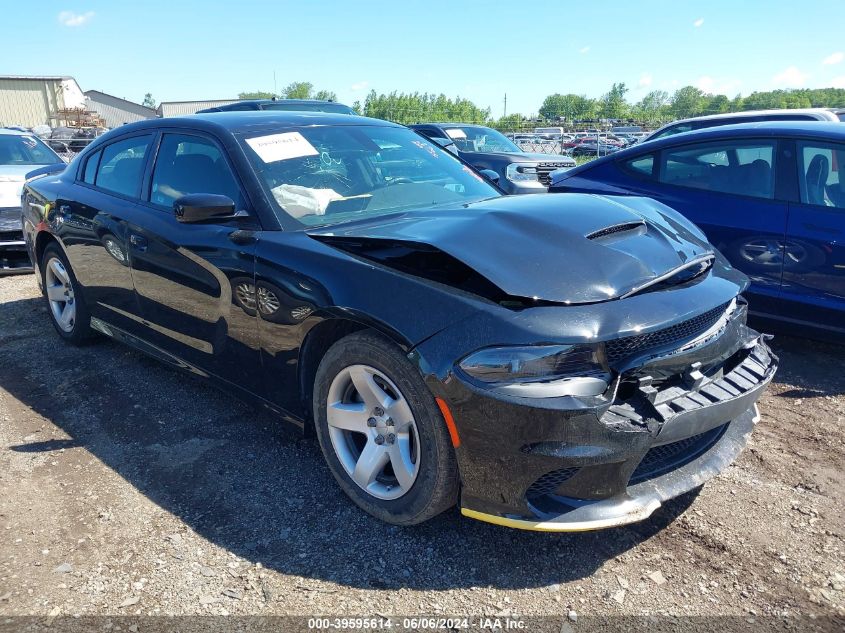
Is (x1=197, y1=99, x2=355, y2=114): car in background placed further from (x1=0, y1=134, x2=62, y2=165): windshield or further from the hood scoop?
the hood scoop

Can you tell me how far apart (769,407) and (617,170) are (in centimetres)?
234

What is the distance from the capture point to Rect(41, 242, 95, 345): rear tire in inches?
179

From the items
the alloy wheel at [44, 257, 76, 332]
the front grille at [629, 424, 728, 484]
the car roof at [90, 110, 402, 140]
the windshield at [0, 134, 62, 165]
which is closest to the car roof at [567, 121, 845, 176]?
the car roof at [90, 110, 402, 140]

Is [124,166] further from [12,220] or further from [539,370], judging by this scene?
[12,220]

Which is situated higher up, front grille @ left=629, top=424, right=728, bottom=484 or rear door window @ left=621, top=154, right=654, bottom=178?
rear door window @ left=621, top=154, right=654, bottom=178

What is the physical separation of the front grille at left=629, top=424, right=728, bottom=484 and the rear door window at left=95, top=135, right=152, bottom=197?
3110mm

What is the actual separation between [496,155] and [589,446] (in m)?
9.61

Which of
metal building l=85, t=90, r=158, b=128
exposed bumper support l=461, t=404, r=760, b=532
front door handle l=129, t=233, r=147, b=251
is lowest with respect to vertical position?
exposed bumper support l=461, t=404, r=760, b=532

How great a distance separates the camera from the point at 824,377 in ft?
13.3

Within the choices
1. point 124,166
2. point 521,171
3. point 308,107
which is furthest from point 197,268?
point 521,171

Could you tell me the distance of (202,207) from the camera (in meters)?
2.87

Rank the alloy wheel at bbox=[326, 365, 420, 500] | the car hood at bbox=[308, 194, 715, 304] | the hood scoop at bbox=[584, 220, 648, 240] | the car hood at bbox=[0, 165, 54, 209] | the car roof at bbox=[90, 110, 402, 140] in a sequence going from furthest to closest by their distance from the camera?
the car hood at bbox=[0, 165, 54, 209] → the car roof at bbox=[90, 110, 402, 140] → the hood scoop at bbox=[584, 220, 648, 240] → the alloy wheel at bbox=[326, 365, 420, 500] → the car hood at bbox=[308, 194, 715, 304]

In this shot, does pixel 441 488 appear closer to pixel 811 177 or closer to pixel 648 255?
pixel 648 255

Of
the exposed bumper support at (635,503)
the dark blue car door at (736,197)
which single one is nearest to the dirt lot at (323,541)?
the exposed bumper support at (635,503)
